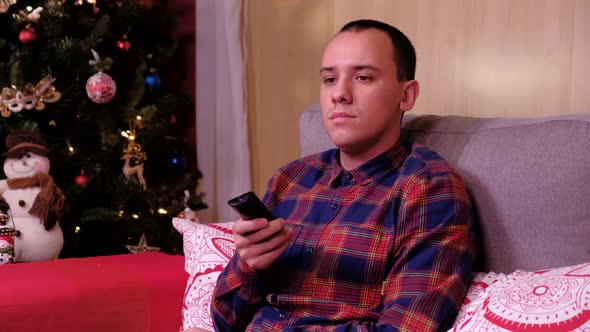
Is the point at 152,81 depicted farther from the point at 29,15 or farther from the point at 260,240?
the point at 260,240

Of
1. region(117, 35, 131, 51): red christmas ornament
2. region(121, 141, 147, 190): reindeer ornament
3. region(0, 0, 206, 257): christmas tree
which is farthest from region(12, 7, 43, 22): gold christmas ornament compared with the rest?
region(121, 141, 147, 190): reindeer ornament

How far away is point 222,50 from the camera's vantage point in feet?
10.6

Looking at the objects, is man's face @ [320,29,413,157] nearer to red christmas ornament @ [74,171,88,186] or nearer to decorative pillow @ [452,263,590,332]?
decorative pillow @ [452,263,590,332]

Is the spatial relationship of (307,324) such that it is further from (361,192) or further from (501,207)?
(501,207)

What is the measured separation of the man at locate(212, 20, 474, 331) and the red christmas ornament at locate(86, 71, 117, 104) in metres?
1.42

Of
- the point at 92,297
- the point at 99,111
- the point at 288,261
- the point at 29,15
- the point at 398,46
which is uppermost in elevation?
the point at 29,15

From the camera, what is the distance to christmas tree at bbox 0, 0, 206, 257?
8.55 ft

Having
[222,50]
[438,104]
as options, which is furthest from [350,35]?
[222,50]

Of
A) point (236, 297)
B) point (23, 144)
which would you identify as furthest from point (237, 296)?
point (23, 144)

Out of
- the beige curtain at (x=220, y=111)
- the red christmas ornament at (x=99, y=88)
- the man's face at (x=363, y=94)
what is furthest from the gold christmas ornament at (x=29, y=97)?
the man's face at (x=363, y=94)

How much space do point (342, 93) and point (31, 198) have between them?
1463 mm

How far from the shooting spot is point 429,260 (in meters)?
1.11

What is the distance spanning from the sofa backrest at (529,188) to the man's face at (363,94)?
6.5 inches

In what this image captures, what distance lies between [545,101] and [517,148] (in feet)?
2.51
